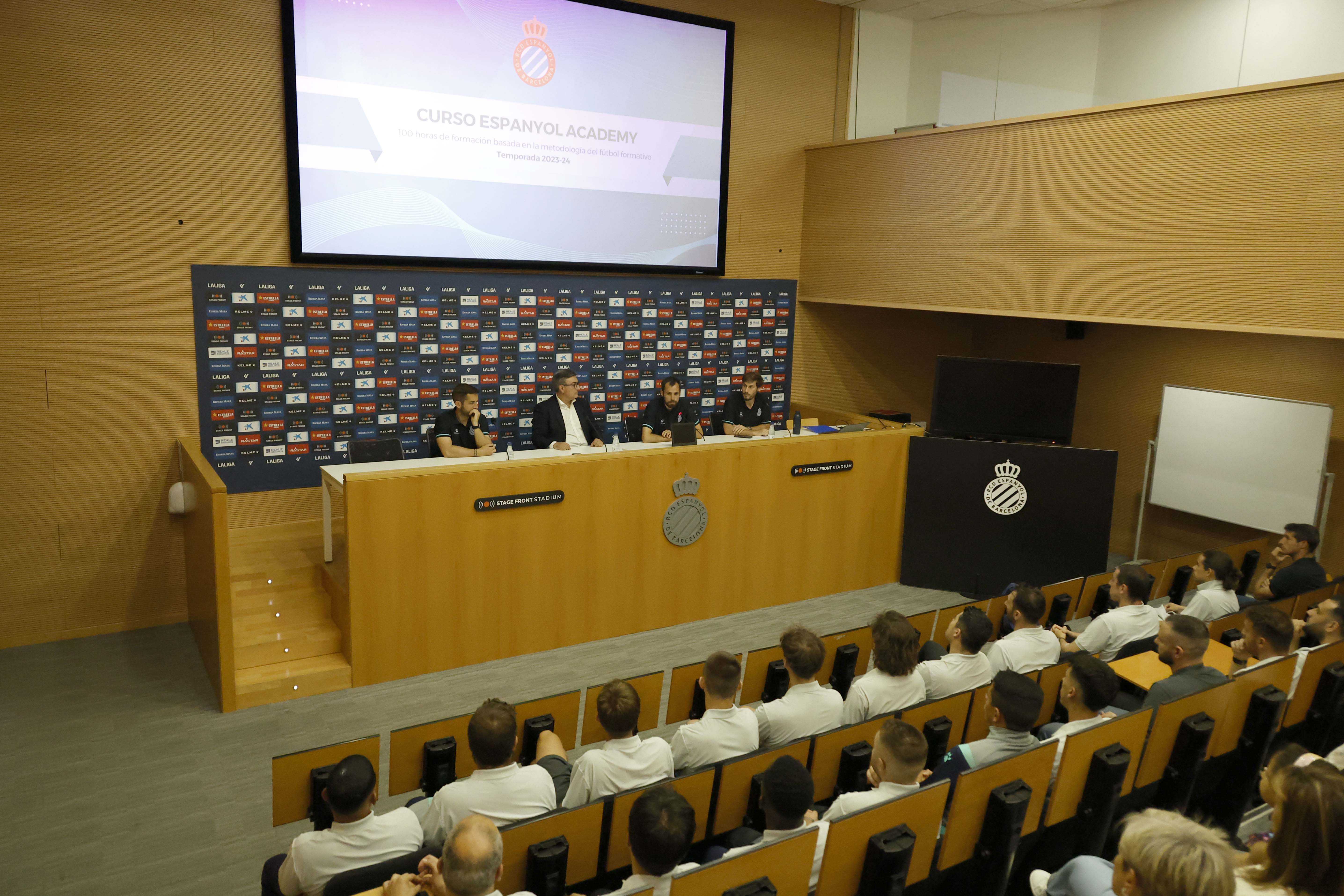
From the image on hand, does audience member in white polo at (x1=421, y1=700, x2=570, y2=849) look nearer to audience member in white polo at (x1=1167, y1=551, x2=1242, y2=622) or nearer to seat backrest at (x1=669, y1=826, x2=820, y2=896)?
seat backrest at (x1=669, y1=826, x2=820, y2=896)

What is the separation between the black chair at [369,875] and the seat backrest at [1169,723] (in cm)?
246

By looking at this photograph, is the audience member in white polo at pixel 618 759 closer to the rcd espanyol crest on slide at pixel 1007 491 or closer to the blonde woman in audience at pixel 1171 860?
the blonde woman in audience at pixel 1171 860

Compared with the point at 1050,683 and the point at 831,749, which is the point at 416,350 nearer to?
the point at 831,749

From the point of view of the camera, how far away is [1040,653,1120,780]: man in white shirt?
121 inches

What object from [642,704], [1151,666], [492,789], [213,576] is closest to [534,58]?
[213,576]

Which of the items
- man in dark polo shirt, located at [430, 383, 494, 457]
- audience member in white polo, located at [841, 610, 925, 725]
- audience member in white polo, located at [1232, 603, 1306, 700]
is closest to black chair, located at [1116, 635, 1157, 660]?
audience member in white polo, located at [1232, 603, 1306, 700]

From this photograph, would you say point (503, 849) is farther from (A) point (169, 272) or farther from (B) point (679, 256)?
(B) point (679, 256)

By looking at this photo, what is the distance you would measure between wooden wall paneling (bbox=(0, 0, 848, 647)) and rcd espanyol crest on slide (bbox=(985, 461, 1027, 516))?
499 centimetres

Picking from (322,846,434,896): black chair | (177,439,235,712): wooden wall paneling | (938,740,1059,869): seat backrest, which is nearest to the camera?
(322,846,434,896): black chair

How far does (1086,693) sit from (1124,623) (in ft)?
4.48

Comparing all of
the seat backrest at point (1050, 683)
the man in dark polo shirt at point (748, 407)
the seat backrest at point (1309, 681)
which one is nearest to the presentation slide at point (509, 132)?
the man in dark polo shirt at point (748, 407)

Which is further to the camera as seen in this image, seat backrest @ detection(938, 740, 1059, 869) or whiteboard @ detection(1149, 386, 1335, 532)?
whiteboard @ detection(1149, 386, 1335, 532)

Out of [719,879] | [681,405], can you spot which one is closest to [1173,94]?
[681,405]

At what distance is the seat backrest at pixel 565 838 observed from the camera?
Result: 2457mm
